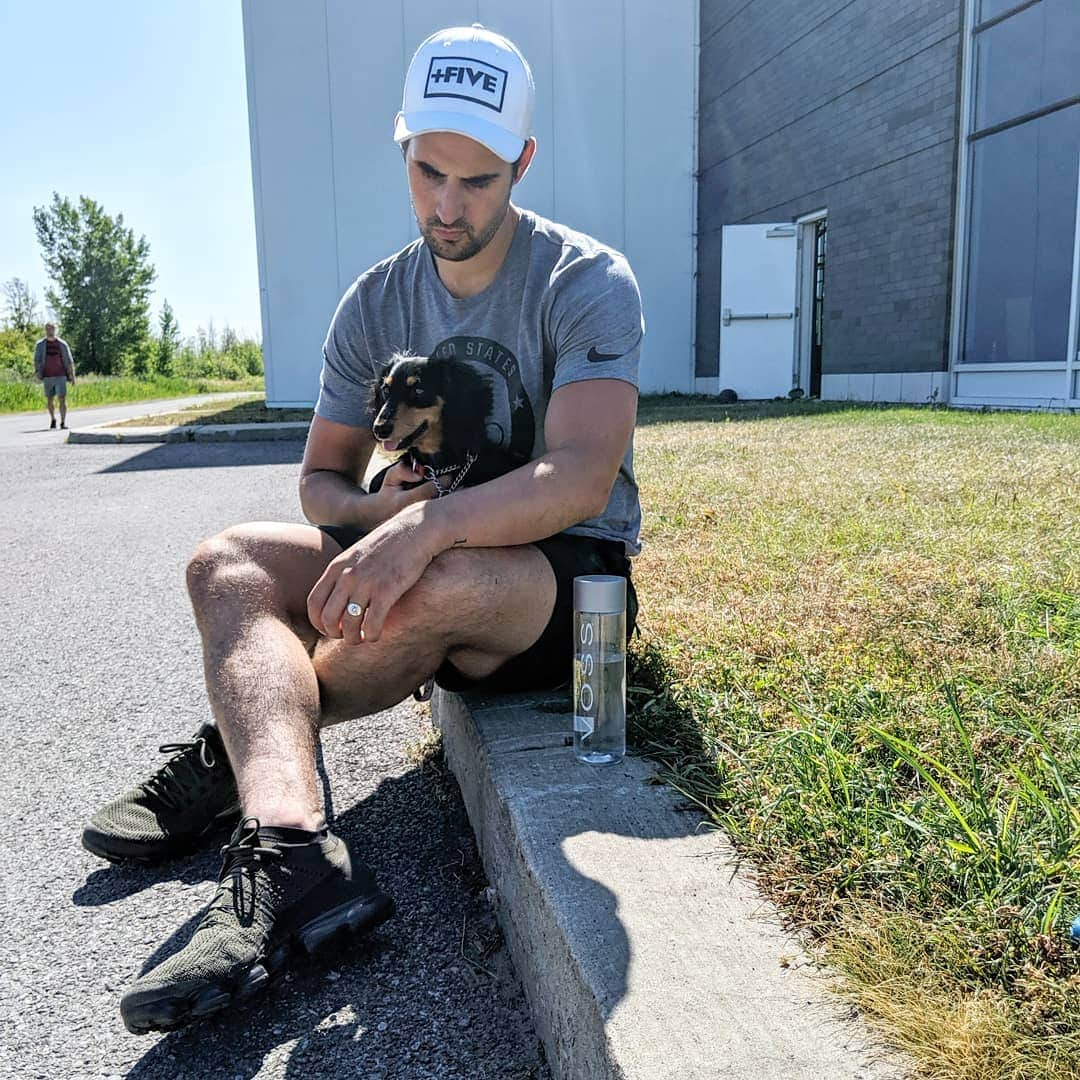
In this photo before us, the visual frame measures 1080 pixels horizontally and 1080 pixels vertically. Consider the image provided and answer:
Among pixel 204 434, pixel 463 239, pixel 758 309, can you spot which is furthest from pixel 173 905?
pixel 758 309

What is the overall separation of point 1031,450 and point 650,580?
143 inches

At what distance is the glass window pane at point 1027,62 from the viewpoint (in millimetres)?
8773

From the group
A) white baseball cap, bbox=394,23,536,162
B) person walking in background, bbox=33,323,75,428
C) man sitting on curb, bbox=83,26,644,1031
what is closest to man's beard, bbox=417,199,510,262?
man sitting on curb, bbox=83,26,644,1031

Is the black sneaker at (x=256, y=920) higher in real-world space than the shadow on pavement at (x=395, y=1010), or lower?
higher

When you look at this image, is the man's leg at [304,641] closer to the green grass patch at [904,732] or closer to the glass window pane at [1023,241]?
the green grass patch at [904,732]

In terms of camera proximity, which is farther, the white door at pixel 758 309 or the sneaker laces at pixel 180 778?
the white door at pixel 758 309

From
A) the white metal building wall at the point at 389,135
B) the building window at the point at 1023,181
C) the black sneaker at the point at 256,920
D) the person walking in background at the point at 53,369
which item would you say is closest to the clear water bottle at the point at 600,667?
the black sneaker at the point at 256,920

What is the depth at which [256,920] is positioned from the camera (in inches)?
56.7

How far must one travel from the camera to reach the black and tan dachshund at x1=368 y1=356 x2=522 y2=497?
7.00 feet

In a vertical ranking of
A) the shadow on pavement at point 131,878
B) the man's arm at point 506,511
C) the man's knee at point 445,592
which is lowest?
the shadow on pavement at point 131,878

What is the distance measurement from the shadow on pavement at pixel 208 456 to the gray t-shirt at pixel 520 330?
6.49 metres

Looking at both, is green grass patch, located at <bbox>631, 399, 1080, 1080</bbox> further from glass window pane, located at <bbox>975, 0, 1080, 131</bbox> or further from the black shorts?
glass window pane, located at <bbox>975, 0, 1080, 131</bbox>

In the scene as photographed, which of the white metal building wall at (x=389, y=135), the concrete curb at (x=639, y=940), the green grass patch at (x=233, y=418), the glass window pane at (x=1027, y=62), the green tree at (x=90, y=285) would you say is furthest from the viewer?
the green tree at (x=90, y=285)

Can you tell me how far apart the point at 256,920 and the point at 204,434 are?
10794mm
